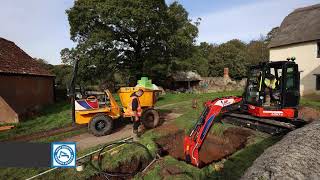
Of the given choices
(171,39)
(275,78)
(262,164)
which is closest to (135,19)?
(171,39)

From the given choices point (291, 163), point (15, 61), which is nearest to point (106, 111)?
point (291, 163)

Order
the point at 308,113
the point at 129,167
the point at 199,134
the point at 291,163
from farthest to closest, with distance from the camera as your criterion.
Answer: the point at 308,113
the point at 129,167
the point at 199,134
the point at 291,163

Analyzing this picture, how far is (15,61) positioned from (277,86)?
16.5 meters

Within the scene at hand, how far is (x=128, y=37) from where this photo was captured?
28734mm

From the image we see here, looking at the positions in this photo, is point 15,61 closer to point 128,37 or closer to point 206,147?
point 128,37

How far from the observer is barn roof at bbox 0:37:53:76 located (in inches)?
685

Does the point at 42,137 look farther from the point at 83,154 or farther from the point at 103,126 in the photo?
the point at 83,154

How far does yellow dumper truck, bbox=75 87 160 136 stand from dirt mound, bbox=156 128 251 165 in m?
1.65

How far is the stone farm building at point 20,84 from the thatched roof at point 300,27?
69.3ft

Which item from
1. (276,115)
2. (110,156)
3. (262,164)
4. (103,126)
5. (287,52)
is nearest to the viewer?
(262,164)

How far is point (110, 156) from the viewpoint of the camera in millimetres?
→ 8625

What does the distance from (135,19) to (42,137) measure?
1613 cm

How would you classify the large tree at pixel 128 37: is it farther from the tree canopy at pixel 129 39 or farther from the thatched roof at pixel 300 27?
the thatched roof at pixel 300 27

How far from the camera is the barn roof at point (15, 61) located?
17398 mm
